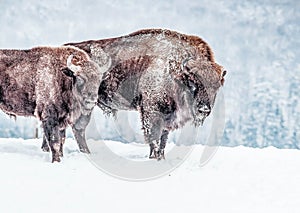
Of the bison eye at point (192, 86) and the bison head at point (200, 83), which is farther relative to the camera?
the bison eye at point (192, 86)

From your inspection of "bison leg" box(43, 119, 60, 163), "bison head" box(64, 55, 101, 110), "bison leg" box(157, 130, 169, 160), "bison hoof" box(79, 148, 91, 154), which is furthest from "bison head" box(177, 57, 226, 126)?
"bison leg" box(43, 119, 60, 163)

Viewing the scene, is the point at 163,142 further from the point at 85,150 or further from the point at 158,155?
the point at 85,150

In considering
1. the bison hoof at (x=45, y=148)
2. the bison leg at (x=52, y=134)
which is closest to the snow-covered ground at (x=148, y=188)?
the bison leg at (x=52, y=134)

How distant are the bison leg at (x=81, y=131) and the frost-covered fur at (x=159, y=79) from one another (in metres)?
0.60

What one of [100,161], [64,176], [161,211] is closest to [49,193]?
[64,176]

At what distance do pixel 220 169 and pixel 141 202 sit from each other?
2353 mm

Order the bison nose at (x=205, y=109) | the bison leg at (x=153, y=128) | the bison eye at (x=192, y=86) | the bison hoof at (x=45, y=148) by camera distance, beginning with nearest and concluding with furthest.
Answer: the bison nose at (x=205, y=109)
the bison eye at (x=192, y=86)
the bison leg at (x=153, y=128)
the bison hoof at (x=45, y=148)

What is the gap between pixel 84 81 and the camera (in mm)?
A: 10336

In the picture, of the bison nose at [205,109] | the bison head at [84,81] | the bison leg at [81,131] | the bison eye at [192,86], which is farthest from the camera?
the bison leg at [81,131]

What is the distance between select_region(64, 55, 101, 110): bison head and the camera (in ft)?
33.8

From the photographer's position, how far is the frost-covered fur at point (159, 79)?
10094 mm

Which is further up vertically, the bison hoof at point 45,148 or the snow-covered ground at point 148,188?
the bison hoof at point 45,148

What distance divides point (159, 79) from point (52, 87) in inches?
75.8

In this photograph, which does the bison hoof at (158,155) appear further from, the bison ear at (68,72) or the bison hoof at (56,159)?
the bison ear at (68,72)
